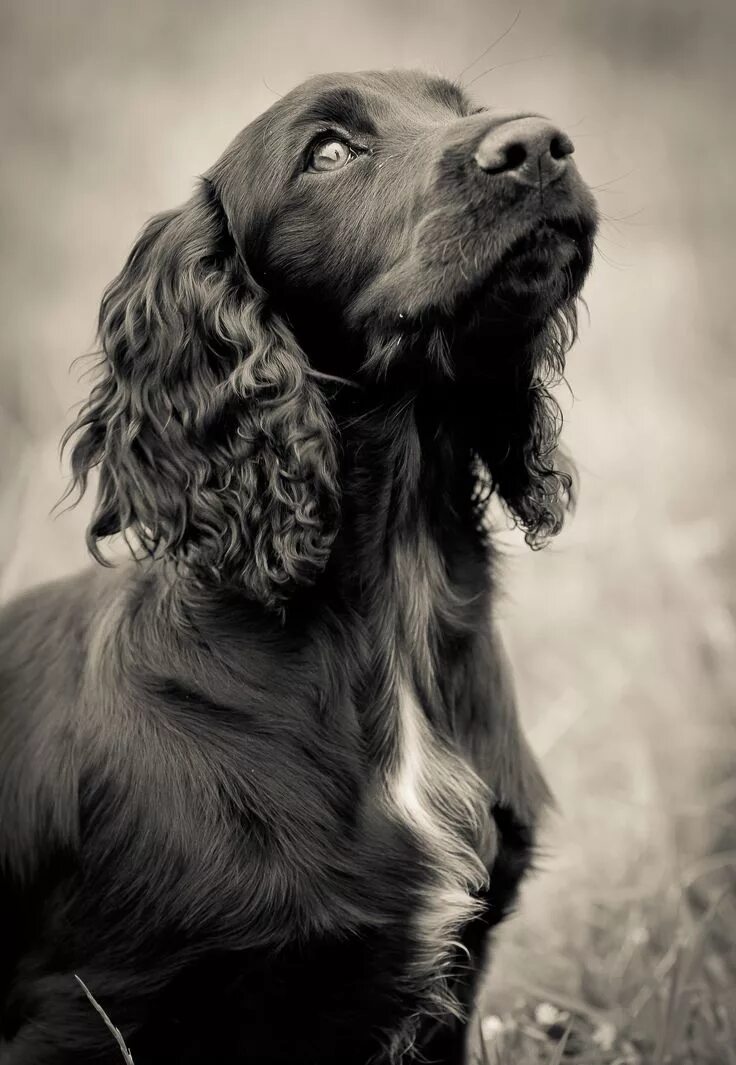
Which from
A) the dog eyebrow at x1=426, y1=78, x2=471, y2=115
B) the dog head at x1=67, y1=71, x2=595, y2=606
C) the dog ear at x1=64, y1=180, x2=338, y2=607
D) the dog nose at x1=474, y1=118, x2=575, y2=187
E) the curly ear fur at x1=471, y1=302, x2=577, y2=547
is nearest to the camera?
the dog nose at x1=474, y1=118, x2=575, y2=187

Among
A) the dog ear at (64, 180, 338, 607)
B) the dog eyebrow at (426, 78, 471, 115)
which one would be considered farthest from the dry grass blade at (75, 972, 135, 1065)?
the dog eyebrow at (426, 78, 471, 115)

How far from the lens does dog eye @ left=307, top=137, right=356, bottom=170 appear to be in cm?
219

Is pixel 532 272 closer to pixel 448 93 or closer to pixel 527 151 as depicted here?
pixel 527 151

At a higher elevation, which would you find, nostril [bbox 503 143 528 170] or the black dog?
nostril [bbox 503 143 528 170]

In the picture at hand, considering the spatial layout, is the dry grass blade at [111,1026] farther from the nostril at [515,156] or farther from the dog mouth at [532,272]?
the nostril at [515,156]

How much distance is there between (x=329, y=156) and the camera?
219 cm

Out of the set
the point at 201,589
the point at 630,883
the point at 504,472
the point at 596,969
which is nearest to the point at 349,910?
the point at 201,589

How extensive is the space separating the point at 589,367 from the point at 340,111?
9.41 ft

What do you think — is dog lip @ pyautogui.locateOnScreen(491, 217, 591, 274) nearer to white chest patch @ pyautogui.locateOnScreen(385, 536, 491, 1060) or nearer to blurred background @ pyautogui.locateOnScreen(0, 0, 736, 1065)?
white chest patch @ pyautogui.locateOnScreen(385, 536, 491, 1060)

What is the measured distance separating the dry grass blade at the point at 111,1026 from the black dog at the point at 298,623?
28mm

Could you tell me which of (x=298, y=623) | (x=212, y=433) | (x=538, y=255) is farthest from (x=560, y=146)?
(x=298, y=623)

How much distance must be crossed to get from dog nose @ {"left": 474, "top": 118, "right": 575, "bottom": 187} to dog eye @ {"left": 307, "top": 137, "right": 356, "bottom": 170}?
363 millimetres

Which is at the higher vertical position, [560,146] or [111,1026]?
[560,146]

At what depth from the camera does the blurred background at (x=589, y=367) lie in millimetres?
3205
